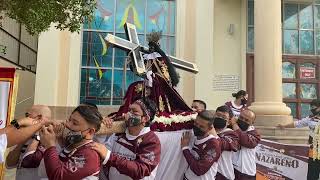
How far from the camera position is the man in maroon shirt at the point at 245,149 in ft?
19.3

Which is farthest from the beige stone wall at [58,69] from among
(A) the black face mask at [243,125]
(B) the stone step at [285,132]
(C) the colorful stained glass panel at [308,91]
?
(A) the black face mask at [243,125]

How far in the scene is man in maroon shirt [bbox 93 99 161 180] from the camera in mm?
3753

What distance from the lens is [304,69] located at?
15688 mm

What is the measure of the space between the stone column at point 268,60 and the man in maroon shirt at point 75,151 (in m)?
9.02

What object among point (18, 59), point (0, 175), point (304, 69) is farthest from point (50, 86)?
point (304, 69)

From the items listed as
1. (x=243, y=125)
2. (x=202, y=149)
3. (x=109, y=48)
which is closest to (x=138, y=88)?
(x=202, y=149)

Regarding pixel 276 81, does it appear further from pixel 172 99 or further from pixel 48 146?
pixel 48 146

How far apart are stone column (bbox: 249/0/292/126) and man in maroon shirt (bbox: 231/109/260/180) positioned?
5.82 metres

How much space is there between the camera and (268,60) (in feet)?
39.4

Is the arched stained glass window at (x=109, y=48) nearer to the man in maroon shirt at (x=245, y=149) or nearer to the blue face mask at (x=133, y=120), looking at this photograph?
the man in maroon shirt at (x=245, y=149)

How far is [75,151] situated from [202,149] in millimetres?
1698

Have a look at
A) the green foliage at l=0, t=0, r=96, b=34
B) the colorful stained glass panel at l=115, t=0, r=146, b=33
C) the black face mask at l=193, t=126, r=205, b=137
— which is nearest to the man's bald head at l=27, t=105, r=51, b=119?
the black face mask at l=193, t=126, r=205, b=137

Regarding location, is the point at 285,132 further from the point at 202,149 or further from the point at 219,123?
the point at 202,149

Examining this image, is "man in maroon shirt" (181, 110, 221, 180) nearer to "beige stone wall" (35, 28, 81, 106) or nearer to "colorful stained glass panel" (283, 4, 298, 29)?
"beige stone wall" (35, 28, 81, 106)
